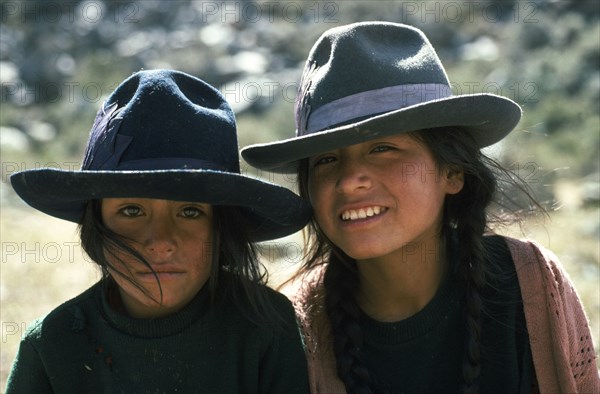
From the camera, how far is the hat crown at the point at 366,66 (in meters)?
3.00

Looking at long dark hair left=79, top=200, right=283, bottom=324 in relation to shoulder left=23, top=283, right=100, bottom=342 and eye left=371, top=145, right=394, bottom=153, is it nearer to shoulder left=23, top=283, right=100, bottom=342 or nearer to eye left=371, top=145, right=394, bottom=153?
shoulder left=23, top=283, right=100, bottom=342

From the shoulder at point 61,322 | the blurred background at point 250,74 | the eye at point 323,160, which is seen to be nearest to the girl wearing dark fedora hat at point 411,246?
the eye at point 323,160

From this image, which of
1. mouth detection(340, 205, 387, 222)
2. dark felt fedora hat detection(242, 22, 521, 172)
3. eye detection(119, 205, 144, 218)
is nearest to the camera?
eye detection(119, 205, 144, 218)

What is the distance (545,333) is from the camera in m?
3.04

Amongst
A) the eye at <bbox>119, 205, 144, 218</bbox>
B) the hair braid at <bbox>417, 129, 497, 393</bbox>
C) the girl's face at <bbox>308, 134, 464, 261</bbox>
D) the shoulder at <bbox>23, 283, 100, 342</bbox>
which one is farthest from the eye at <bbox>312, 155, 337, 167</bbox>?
the shoulder at <bbox>23, 283, 100, 342</bbox>

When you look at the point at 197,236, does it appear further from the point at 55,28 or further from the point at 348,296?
the point at 55,28

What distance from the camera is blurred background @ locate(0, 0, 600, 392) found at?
23.7ft

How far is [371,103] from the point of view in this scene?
2959mm

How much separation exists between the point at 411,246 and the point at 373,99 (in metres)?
0.61

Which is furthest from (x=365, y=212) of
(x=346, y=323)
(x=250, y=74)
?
(x=250, y=74)

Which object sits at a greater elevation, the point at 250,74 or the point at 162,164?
the point at 162,164

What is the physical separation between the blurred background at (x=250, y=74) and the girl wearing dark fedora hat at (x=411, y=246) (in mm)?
2274

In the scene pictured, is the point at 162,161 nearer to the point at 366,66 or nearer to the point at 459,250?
the point at 366,66

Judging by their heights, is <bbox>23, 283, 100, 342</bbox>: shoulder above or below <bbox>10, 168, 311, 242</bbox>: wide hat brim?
below
